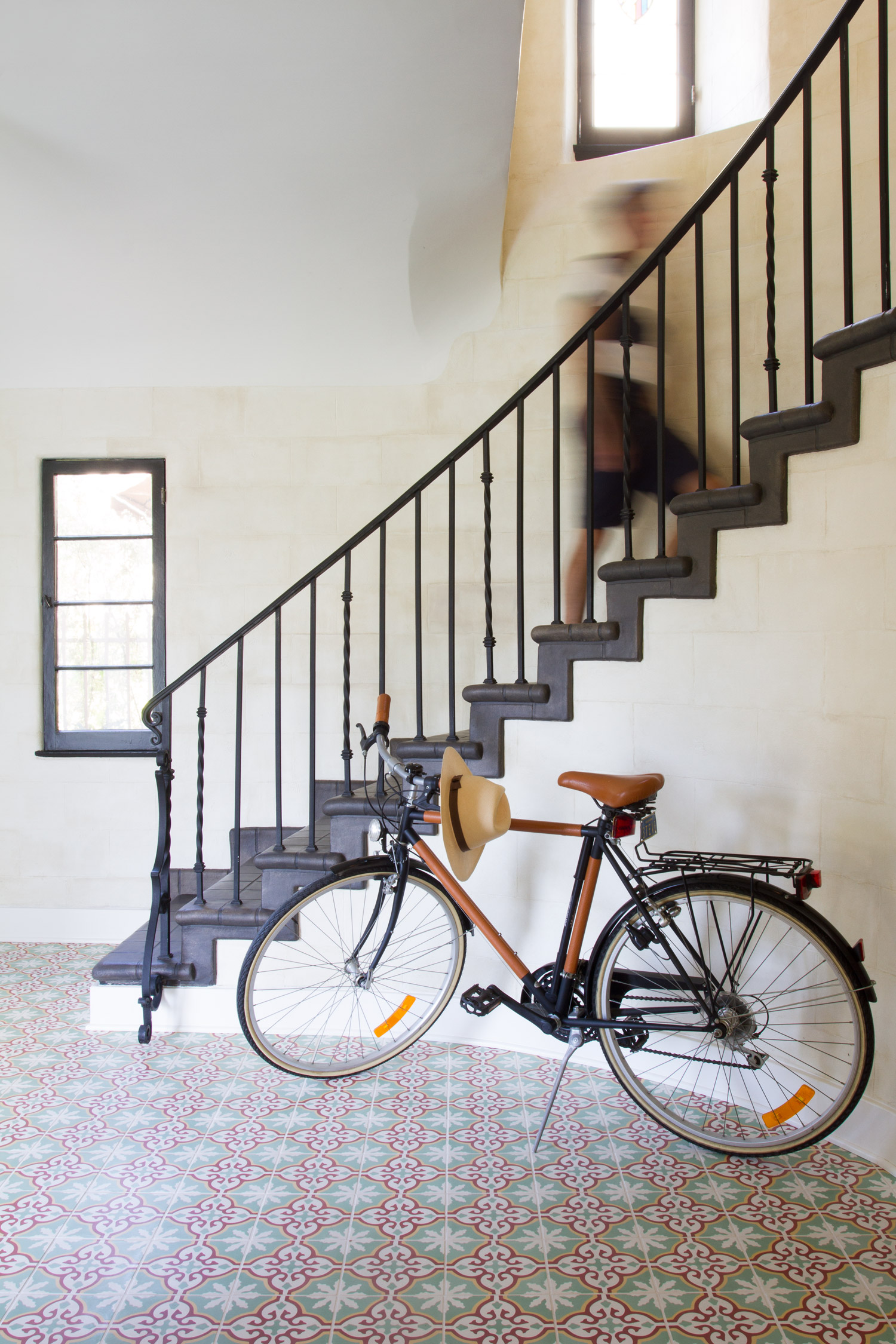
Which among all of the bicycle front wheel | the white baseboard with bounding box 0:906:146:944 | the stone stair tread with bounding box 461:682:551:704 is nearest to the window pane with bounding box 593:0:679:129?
the stone stair tread with bounding box 461:682:551:704

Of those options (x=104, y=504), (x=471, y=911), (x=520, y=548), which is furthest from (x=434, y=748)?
(x=104, y=504)

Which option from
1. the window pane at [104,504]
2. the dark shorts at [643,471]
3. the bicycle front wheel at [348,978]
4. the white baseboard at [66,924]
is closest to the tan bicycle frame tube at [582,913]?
the bicycle front wheel at [348,978]

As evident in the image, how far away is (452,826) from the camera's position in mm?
1978

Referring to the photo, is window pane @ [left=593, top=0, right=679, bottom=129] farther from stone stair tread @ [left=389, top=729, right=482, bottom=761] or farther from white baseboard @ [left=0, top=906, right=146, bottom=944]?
white baseboard @ [left=0, top=906, right=146, bottom=944]

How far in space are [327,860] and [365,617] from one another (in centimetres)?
131

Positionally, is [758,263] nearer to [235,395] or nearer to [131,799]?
[235,395]

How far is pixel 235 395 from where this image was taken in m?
3.52

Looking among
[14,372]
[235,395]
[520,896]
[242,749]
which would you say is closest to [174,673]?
[242,749]

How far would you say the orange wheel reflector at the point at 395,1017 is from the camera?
7.48 feet

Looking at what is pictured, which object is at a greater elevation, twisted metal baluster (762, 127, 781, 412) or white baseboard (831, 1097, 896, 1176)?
twisted metal baluster (762, 127, 781, 412)

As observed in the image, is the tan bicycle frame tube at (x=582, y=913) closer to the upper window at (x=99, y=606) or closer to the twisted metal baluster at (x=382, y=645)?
the twisted metal baluster at (x=382, y=645)

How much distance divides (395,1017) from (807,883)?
117 centimetres

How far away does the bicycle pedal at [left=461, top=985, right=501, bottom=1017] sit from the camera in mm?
2119

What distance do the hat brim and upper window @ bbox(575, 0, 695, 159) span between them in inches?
116
